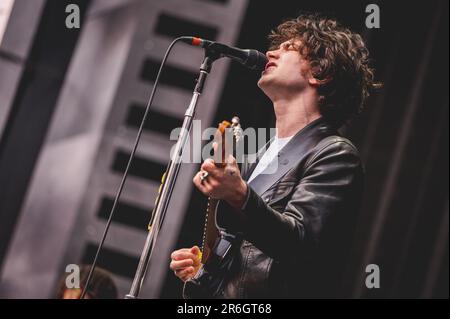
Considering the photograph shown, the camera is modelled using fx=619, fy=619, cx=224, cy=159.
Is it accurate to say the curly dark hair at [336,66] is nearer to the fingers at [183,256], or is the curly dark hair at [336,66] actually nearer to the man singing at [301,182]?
the man singing at [301,182]

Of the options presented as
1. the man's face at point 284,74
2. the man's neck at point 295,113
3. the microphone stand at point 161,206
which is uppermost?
the man's face at point 284,74

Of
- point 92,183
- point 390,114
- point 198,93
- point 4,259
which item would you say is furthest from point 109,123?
point 198,93

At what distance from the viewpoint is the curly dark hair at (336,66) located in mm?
2117

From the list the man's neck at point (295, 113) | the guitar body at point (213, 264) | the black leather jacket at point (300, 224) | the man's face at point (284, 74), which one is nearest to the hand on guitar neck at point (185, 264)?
the guitar body at point (213, 264)

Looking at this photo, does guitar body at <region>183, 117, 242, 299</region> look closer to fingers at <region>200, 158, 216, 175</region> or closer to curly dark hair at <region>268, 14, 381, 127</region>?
fingers at <region>200, 158, 216, 175</region>

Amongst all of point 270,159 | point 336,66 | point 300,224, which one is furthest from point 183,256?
point 336,66

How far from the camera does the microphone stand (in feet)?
6.73

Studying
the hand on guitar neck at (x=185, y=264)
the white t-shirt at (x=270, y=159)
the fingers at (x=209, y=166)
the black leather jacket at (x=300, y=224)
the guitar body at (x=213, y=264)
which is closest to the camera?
the fingers at (x=209, y=166)

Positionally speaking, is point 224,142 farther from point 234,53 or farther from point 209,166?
point 234,53

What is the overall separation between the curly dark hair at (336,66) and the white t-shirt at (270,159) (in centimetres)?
17

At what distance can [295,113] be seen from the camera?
209 centimetres

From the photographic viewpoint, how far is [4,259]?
435 centimetres

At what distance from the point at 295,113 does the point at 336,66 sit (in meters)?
0.23
